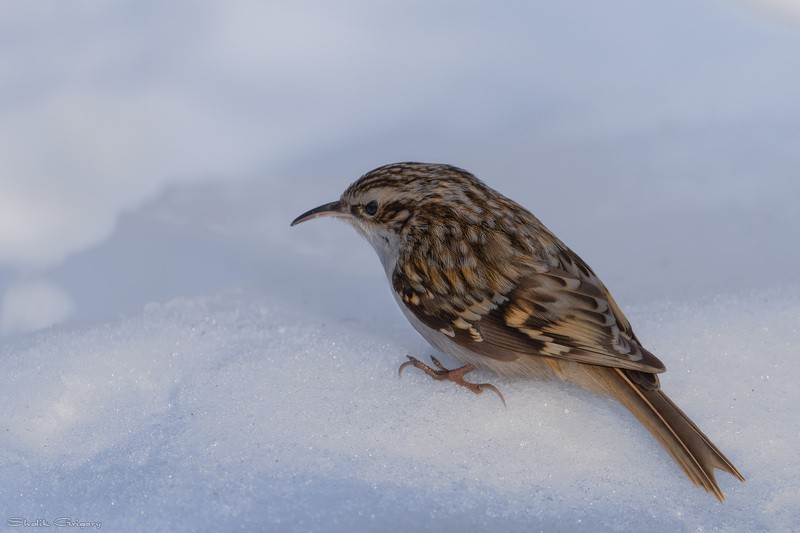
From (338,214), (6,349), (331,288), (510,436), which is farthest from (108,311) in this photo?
(510,436)

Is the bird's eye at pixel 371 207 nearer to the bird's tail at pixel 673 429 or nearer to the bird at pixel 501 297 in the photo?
the bird at pixel 501 297

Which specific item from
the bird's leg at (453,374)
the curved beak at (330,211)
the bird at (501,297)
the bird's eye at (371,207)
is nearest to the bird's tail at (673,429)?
the bird at (501,297)

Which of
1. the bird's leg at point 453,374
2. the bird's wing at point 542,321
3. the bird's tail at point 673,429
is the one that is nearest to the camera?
the bird's tail at point 673,429

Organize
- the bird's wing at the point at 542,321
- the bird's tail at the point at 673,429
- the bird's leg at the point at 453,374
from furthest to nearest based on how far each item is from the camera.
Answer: the bird's leg at the point at 453,374 < the bird's wing at the point at 542,321 < the bird's tail at the point at 673,429

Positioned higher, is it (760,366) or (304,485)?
(760,366)

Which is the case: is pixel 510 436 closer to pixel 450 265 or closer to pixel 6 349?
pixel 450 265

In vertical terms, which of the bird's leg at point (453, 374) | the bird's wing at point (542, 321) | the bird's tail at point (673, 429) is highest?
the bird's wing at point (542, 321)

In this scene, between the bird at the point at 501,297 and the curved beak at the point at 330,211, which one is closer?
the bird at the point at 501,297
